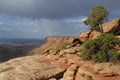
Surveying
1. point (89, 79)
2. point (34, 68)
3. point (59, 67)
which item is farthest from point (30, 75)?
point (89, 79)

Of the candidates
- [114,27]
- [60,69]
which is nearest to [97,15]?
[114,27]

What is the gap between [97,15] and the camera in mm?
68812

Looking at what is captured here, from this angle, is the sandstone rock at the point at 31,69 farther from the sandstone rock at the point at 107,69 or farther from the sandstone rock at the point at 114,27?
the sandstone rock at the point at 114,27

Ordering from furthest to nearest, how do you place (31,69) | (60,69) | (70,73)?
(60,69) → (31,69) → (70,73)

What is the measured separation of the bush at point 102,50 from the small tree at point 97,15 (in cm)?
1721

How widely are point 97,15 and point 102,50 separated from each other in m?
20.3

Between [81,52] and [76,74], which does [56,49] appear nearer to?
[81,52]

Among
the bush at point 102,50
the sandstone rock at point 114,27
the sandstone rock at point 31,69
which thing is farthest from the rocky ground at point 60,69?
the sandstone rock at point 114,27

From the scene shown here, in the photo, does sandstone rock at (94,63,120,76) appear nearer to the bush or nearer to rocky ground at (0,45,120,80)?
rocky ground at (0,45,120,80)

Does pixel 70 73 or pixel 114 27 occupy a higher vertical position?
pixel 114 27

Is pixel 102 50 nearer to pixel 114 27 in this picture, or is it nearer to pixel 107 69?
pixel 107 69

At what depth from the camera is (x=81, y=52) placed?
52.9 metres

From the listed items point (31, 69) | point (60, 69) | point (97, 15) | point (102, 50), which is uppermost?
point (97, 15)

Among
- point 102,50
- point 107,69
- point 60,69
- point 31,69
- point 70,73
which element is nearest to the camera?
point 107,69
